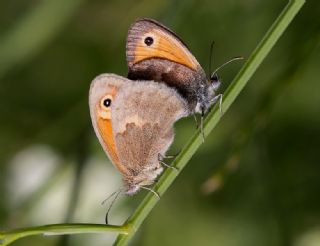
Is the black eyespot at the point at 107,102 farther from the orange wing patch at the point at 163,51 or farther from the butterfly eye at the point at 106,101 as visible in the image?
the orange wing patch at the point at 163,51

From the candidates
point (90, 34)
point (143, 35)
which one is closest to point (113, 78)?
point (143, 35)

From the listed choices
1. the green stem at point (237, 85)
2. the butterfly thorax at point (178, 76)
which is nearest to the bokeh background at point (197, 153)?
the butterfly thorax at point (178, 76)

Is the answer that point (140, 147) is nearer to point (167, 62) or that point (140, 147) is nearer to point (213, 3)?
point (167, 62)

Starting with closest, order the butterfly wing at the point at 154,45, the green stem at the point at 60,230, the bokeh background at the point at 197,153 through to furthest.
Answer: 1. the green stem at the point at 60,230
2. the butterfly wing at the point at 154,45
3. the bokeh background at the point at 197,153

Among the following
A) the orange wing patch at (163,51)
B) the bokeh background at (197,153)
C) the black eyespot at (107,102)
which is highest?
the orange wing patch at (163,51)

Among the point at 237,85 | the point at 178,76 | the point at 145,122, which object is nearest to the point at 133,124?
the point at 145,122

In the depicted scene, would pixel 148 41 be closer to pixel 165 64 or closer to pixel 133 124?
pixel 165 64
